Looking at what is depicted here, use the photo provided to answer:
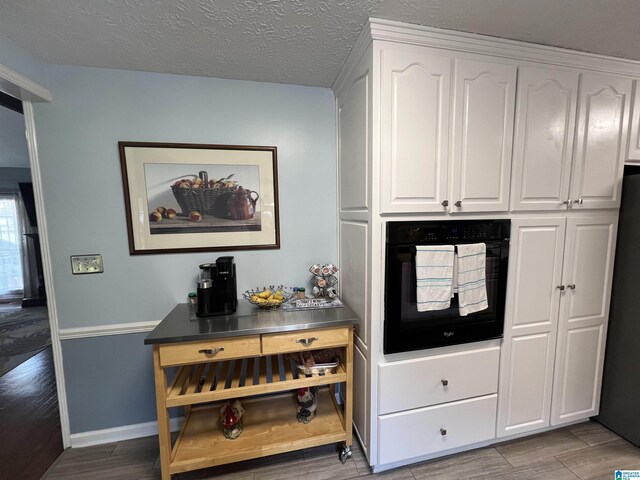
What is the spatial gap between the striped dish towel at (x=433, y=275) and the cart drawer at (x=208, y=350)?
2.87 ft

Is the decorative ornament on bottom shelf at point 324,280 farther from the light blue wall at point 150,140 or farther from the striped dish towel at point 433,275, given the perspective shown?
the striped dish towel at point 433,275

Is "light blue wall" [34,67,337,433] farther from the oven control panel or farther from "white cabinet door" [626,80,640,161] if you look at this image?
"white cabinet door" [626,80,640,161]

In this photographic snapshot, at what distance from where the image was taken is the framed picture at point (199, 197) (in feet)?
5.32

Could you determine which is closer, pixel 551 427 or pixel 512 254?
pixel 512 254

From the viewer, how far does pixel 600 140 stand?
154cm

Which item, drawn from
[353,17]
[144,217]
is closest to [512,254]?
[353,17]

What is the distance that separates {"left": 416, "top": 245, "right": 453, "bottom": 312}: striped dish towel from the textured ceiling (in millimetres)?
1060

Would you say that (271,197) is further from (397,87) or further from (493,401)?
(493,401)

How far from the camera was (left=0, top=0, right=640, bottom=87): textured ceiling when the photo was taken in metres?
1.10

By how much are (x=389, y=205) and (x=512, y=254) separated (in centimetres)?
82

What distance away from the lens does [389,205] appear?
1294mm

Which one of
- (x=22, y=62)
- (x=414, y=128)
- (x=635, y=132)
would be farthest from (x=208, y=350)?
(x=635, y=132)

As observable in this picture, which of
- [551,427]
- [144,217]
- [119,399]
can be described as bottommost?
[551,427]

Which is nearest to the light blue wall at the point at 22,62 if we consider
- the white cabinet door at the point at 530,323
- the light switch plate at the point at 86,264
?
the light switch plate at the point at 86,264
